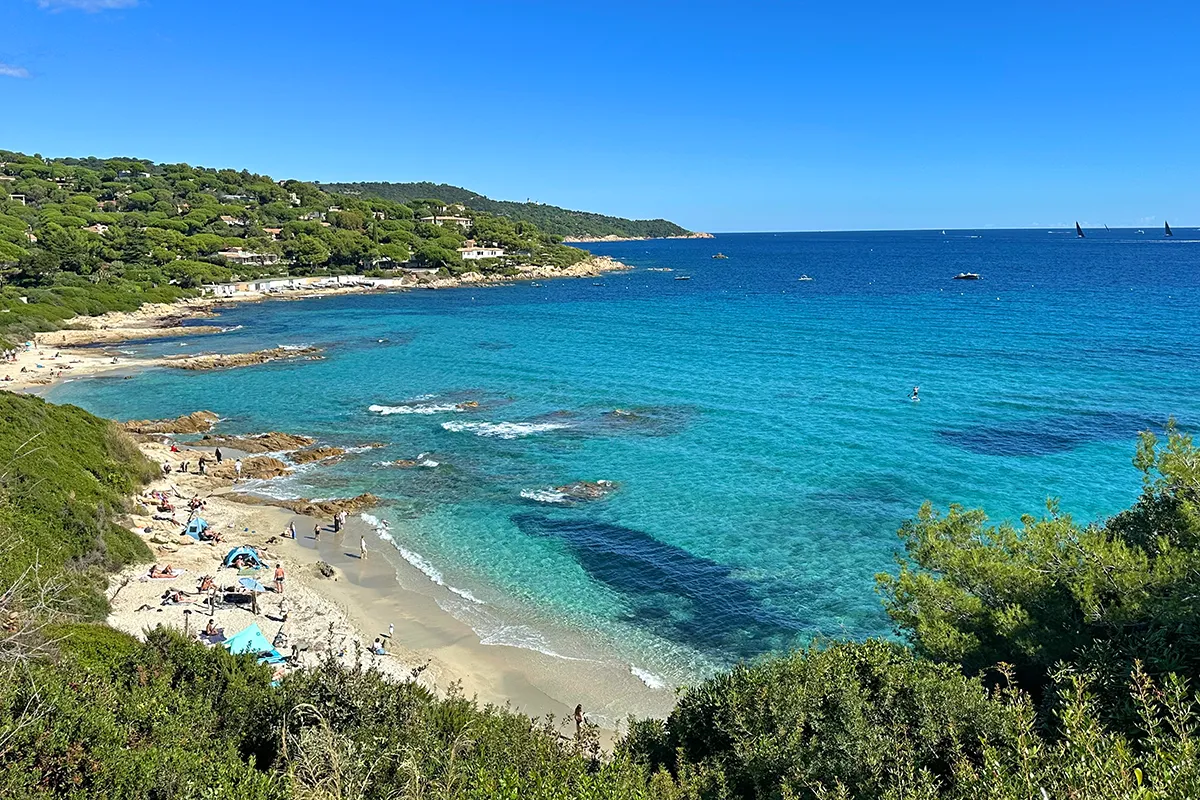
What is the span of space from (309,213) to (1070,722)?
162 metres

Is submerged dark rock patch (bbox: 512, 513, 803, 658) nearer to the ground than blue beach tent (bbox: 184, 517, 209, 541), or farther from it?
nearer to the ground

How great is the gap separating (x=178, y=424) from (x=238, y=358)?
17881 millimetres

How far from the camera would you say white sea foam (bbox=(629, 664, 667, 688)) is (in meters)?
18.0

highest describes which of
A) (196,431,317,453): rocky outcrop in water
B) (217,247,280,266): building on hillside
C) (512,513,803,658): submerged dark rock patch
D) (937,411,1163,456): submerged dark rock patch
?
(217,247,280,266): building on hillside

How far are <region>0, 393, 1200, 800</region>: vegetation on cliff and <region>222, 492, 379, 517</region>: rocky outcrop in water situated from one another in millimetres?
13930

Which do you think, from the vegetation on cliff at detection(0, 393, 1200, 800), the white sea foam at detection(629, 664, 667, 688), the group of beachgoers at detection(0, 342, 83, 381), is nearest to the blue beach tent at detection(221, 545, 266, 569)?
the vegetation on cliff at detection(0, 393, 1200, 800)

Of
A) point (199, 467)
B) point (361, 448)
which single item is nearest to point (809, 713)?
point (361, 448)

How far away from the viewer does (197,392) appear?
46406mm

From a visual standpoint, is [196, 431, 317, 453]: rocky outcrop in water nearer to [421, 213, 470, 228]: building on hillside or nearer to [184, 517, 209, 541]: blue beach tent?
[184, 517, 209, 541]: blue beach tent

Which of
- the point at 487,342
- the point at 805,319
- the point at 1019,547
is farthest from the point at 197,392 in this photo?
the point at 805,319

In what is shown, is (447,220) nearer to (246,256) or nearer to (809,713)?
(246,256)

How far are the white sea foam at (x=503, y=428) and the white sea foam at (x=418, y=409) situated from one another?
2.76 m

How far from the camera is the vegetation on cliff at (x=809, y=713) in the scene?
24.8ft

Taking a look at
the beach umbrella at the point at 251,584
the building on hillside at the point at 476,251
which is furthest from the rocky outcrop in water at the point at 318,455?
the building on hillside at the point at 476,251
